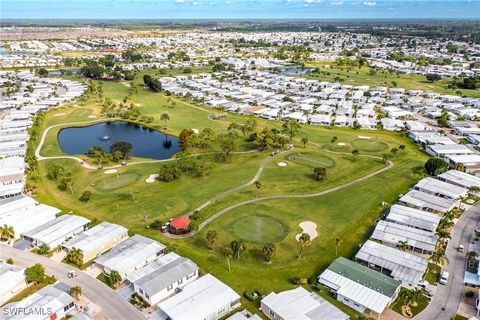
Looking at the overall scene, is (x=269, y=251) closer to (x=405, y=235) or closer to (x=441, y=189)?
(x=405, y=235)

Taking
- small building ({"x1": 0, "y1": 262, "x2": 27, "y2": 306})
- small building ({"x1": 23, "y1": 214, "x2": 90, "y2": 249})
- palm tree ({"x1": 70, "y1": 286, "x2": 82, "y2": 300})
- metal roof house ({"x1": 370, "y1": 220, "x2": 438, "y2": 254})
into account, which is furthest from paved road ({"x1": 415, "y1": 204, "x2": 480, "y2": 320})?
small building ({"x1": 23, "y1": 214, "x2": 90, "y2": 249})

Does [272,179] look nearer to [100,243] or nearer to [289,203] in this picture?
[289,203]

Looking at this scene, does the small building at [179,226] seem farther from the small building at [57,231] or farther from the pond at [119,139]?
the pond at [119,139]

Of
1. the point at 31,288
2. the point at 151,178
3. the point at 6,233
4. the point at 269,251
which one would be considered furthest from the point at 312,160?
the point at 6,233

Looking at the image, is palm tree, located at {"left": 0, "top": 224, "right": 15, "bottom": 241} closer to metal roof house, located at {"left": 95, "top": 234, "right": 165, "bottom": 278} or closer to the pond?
metal roof house, located at {"left": 95, "top": 234, "right": 165, "bottom": 278}

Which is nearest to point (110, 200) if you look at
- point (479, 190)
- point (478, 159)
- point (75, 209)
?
point (75, 209)
